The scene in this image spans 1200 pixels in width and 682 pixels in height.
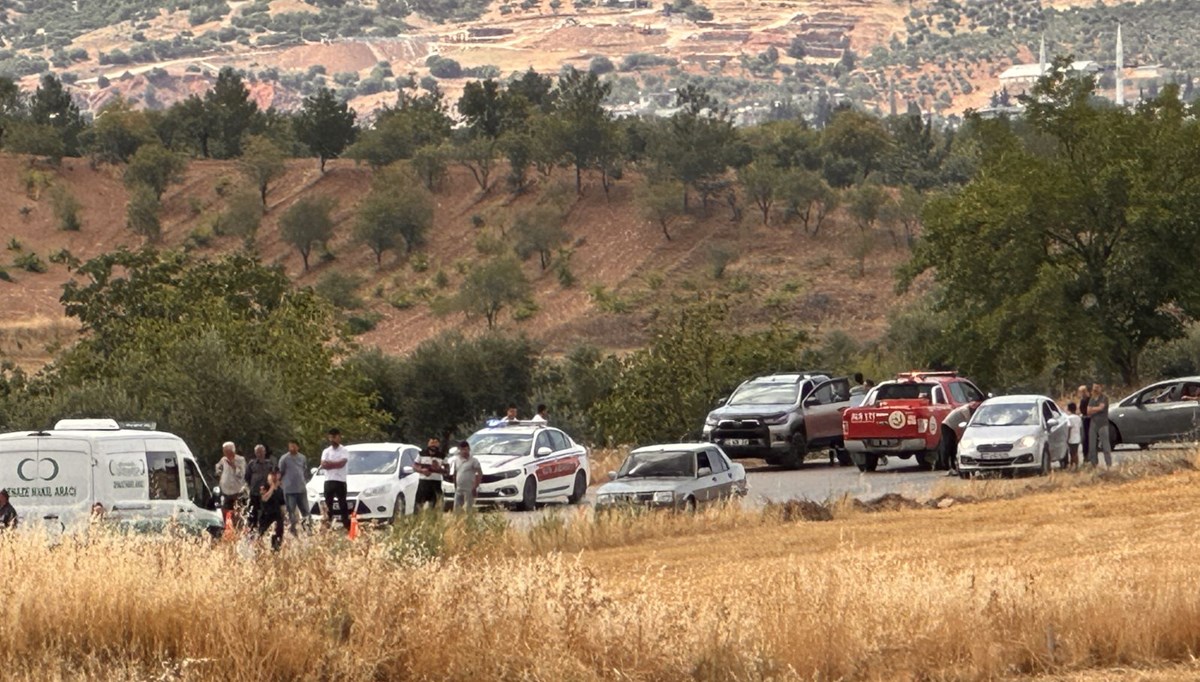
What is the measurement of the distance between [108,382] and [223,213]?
6752 cm

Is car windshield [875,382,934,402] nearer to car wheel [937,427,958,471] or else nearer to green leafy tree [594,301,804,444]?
car wheel [937,427,958,471]

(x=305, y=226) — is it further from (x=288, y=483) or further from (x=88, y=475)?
(x=88, y=475)

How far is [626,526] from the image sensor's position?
2639cm

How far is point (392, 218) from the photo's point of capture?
351 ft

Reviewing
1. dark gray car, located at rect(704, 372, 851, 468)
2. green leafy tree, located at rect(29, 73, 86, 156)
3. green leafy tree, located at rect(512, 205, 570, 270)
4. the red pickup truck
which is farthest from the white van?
green leafy tree, located at rect(29, 73, 86, 156)

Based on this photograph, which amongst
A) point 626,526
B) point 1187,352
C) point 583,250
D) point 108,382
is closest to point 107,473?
point 626,526

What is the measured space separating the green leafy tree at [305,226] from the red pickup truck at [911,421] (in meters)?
73.6

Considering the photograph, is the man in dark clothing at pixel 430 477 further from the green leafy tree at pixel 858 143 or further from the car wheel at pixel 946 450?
the green leafy tree at pixel 858 143

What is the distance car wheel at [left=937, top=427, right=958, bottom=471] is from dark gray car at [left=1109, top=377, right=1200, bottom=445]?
13.2ft

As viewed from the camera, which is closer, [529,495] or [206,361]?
[529,495]

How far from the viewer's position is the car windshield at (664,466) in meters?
29.5

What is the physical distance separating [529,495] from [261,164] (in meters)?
84.7

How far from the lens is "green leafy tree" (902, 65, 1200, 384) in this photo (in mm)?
49375

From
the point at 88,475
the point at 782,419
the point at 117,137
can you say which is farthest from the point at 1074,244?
the point at 117,137
